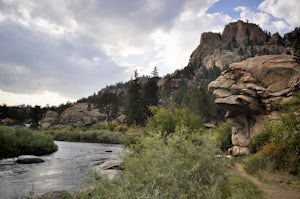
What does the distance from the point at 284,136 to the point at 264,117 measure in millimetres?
9748

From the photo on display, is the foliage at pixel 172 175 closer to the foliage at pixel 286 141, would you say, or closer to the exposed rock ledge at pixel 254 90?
the foliage at pixel 286 141

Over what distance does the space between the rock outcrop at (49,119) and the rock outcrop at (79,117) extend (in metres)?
6.84

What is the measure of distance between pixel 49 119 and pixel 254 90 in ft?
337

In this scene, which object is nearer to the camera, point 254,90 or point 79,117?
point 254,90

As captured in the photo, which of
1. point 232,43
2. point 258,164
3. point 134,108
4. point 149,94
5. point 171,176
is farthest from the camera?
point 232,43

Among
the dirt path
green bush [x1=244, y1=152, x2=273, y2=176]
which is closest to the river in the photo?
the dirt path

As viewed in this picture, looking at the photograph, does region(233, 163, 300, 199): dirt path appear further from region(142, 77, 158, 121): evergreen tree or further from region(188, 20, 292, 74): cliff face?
region(188, 20, 292, 74): cliff face

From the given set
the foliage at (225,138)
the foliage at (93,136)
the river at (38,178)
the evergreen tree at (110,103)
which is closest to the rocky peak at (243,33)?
the evergreen tree at (110,103)

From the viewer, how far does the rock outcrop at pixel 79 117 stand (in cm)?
10138

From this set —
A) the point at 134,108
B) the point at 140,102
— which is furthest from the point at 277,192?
the point at 140,102

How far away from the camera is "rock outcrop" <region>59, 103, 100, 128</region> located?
333 ft

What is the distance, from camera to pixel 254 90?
23750mm

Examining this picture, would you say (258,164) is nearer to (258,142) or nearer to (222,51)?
(258,142)

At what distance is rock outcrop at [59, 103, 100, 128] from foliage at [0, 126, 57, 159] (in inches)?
2548
